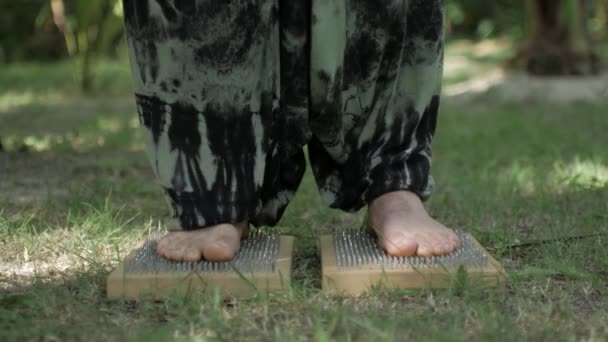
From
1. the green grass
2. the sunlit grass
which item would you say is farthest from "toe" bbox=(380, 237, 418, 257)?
the sunlit grass

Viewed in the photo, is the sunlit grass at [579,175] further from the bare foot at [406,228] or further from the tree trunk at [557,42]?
the tree trunk at [557,42]

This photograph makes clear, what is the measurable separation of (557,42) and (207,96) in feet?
13.8

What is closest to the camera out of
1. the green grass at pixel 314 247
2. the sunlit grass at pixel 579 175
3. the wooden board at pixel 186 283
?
the green grass at pixel 314 247

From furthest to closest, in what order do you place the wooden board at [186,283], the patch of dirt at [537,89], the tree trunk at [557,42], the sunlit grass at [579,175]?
the tree trunk at [557,42]
the patch of dirt at [537,89]
the sunlit grass at [579,175]
the wooden board at [186,283]

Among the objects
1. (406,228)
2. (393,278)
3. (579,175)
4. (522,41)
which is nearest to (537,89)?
(522,41)

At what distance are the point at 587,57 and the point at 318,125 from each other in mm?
3992

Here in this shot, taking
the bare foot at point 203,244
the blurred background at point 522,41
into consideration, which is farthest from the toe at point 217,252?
the blurred background at point 522,41

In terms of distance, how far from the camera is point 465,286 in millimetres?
1401

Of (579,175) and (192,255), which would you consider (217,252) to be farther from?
(579,175)

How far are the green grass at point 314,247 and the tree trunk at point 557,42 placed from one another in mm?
1698

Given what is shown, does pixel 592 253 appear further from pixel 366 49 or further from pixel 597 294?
pixel 366 49

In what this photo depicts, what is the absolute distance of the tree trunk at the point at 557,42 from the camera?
5.18 meters

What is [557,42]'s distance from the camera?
528 centimetres

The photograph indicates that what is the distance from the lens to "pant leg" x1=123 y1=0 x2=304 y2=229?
1.46 metres
